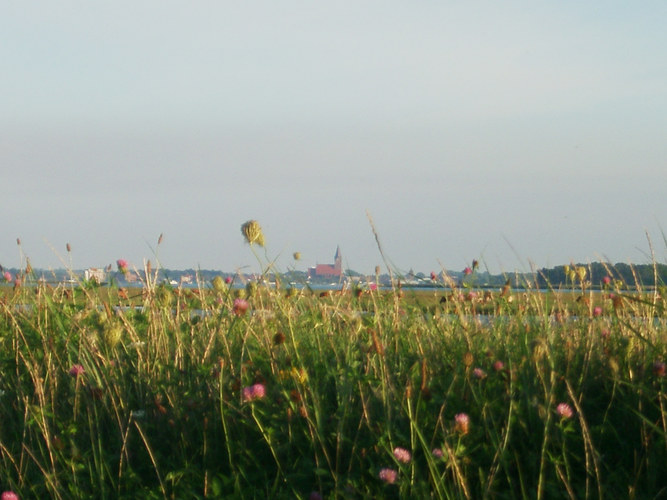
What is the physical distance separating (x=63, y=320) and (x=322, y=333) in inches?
61.0

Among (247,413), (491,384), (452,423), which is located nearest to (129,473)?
(247,413)

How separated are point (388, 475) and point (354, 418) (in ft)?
1.47

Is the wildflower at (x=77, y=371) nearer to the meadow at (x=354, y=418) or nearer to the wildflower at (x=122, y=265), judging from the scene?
the meadow at (x=354, y=418)

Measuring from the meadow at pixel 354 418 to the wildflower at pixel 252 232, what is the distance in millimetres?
214

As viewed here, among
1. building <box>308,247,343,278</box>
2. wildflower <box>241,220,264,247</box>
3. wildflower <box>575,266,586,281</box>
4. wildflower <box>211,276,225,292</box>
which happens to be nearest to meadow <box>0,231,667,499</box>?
wildflower <box>241,220,264,247</box>

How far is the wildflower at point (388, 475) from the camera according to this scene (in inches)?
91.7

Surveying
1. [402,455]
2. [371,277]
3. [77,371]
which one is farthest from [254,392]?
[371,277]

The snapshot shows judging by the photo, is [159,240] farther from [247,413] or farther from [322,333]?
[247,413]

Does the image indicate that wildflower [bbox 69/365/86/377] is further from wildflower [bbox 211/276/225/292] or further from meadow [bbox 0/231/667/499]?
wildflower [bbox 211/276/225/292]

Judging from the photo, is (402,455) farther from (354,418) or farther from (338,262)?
(338,262)

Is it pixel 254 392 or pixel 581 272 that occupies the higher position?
pixel 581 272

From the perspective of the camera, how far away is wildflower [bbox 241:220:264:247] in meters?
3.46

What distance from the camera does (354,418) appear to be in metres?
2.77

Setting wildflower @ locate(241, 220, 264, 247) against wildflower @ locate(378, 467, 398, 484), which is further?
wildflower @ locate(241, 220, 264, 247)
